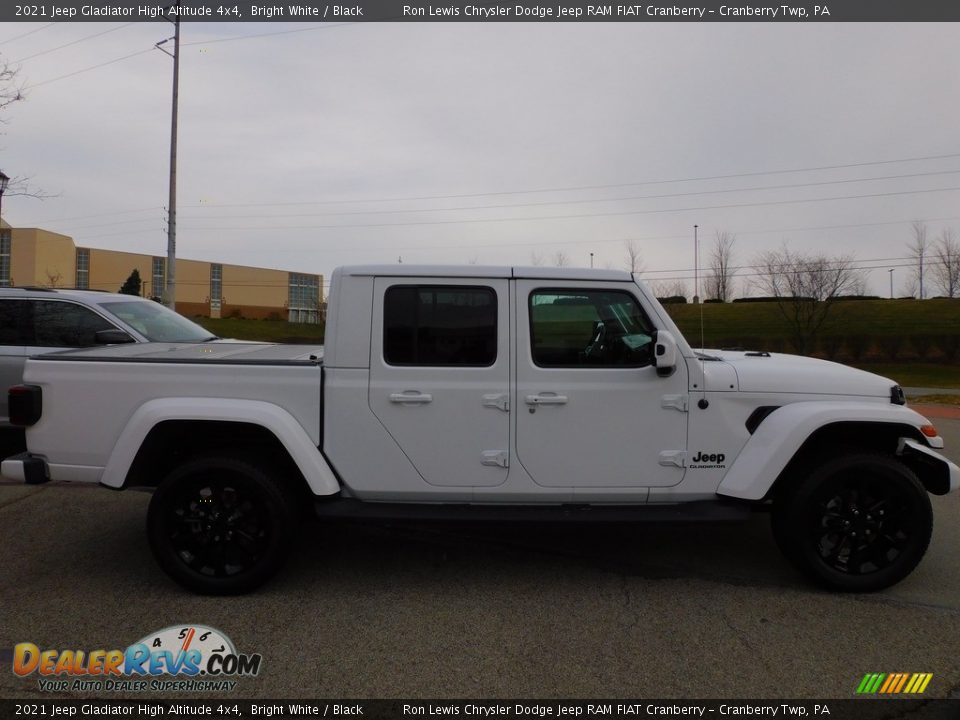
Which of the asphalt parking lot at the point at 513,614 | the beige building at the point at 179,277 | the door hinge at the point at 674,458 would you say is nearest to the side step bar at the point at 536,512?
the door hinge at the point at 674,458

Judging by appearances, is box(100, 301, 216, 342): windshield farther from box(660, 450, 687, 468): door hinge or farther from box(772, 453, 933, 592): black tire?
box(772, 453, 933, 592): black tire

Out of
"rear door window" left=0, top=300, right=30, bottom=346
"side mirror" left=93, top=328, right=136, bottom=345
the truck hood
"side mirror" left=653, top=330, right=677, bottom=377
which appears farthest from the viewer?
"rear door window" left=0, top=300, right=30, bottom=346

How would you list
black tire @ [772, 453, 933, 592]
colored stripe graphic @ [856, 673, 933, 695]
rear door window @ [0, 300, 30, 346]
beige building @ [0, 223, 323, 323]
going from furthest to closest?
1. beige building @ [0, 223, 323, 323]
2. rear door window @ [0, 300, 30, 346]
3. black tire @ [772, 453, 933, 592]
4. colored stripe graphic @ [856, 673, 933, 695]

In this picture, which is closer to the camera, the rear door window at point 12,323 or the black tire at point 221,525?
the black tire at point 221,525

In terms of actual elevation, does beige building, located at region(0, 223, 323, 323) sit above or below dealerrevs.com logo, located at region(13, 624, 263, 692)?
above

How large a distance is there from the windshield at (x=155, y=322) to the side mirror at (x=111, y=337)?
0.23 m

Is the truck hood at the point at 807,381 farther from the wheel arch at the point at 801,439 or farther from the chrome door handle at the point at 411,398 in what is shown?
the chrome door handle at the point at 411,398

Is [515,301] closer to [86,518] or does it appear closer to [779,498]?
[779,498]

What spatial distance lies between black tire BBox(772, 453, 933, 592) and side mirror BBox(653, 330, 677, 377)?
3.49 ft

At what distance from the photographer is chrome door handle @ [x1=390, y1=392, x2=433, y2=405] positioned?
3.97 metres

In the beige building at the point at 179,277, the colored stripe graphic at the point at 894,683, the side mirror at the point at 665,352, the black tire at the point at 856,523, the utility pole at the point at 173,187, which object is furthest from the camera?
the beige building at the point at 179,277

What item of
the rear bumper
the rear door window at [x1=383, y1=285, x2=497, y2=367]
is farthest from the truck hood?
the rear bumper

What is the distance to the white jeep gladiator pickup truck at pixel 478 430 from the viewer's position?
13.0 feet
